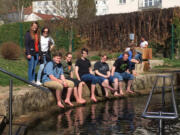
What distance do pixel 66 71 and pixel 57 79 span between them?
841 millimetres

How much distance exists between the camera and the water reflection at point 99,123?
6.55 metres

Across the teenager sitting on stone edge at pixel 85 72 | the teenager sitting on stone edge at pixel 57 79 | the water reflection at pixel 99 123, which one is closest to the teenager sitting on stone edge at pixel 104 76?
the teenager sitting on stone edge at pixel 85 72

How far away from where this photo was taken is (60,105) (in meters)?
8.86

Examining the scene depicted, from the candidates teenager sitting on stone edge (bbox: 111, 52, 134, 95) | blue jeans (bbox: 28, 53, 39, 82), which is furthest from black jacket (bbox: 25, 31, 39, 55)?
teenager sitting on stone edge (bbox: 111, 52, 134, 95)

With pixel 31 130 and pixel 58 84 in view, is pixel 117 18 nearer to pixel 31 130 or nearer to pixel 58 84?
pixel 58 84

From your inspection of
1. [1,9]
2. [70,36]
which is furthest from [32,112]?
[1,9]

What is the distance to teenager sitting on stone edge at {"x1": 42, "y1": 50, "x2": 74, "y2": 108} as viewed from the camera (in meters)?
8.91

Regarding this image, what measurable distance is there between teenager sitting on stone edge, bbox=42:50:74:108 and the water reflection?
43 centimetres

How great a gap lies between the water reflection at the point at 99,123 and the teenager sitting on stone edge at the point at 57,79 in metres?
0.43

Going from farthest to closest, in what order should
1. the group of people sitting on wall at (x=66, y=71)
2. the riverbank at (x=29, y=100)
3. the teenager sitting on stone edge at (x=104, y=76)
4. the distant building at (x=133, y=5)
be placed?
1. the distant building at (x=133, y=5)
2. the teenager sitting on stone edge at (x=104, y=76)
3. the group of people sitting on wall at (x=66, y=71)
4. the riverbank at (x=29, y=100)

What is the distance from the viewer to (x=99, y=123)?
7328mm

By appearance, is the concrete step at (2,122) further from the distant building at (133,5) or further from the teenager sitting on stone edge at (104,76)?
the distant building at (133,5)

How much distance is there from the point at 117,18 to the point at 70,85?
53.8 ft

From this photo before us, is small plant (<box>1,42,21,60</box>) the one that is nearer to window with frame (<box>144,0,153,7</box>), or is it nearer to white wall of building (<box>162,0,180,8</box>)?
white wall of building (<box>162,0,180,8</box>)
